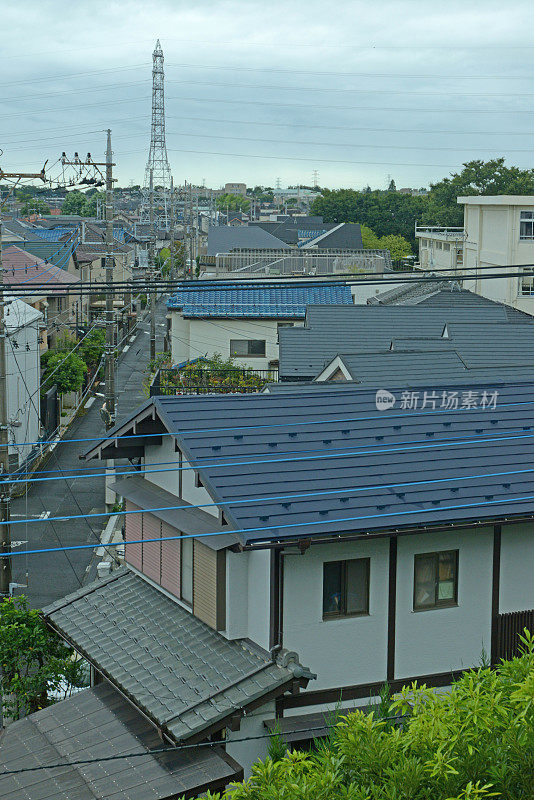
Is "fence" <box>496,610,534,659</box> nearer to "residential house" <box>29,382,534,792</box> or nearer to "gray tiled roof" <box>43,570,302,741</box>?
"residential house" <box>29,382,534,792</box>

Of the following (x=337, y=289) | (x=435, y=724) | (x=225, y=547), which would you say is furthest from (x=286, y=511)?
(x=337, y=289)

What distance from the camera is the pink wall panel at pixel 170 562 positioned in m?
13.3

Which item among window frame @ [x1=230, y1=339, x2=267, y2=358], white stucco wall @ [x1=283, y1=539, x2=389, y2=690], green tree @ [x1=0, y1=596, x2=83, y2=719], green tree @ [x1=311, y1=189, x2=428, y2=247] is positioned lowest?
green tree @ [x1=0, y1=596, x2=83, y2=719]

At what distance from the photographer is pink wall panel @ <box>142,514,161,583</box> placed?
13961 millimetres

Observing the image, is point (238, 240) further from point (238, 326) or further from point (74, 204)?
point (74, 204)

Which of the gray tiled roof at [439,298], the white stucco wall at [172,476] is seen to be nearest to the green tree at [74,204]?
the gray tiled roof at [439,298]

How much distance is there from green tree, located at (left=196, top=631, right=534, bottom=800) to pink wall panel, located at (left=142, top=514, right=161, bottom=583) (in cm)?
638

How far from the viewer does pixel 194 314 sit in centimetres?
3831

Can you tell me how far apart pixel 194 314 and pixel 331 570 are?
27.4m

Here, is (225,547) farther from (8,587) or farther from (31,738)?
(8,587)

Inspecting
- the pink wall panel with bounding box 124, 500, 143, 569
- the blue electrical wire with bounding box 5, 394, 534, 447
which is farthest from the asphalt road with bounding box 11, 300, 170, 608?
→ the blue electrical wire with bounding box 5, 394, 534, 447

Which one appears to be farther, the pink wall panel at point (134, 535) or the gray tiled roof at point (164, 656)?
the pink wall panel at point (134, 535)

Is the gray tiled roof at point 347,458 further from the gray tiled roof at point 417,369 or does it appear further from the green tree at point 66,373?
the green tree at point 66,373

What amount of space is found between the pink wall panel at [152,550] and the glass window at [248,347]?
24.4 meters
